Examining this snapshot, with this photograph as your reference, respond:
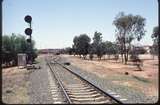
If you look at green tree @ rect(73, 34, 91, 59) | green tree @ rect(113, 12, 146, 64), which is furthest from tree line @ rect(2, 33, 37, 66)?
green tree @ rect(73, 34, 91, 59)

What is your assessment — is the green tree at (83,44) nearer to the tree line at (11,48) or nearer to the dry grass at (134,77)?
the tree line at (11,48)

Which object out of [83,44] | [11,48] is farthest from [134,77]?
[83,44]

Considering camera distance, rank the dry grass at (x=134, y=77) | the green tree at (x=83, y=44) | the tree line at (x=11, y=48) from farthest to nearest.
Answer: the green tree at (x=83, y=44) → the tree line at (x=11, y=48) → the dry grass at (x=134, y=77)

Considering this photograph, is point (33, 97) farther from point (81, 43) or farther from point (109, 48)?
point (81, 43)

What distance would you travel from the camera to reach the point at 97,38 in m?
99.4

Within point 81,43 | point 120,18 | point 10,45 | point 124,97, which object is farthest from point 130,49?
point 124,97

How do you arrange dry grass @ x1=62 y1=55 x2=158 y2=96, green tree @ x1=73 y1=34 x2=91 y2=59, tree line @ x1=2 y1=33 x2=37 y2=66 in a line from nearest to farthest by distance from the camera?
dry grass @ x1=62 y1=55 x2=158 y2=96 < tree line @ x1=2 y1=33 x2=37 y2=66 < green tree @ x1=73 y1=34 x2=91 y2=59

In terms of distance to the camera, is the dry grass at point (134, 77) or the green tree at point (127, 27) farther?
the green tree at point (127, 27)

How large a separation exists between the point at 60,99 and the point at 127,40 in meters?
56.6

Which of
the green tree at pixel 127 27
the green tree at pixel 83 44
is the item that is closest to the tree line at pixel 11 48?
the green tree at pixel 127 27

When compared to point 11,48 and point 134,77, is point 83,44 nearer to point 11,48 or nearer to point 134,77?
point 11,48

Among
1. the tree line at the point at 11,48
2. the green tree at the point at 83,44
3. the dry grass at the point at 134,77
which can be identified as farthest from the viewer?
the green tree at the point at 83,44

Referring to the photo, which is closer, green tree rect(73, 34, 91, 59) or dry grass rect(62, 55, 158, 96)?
dry grass rect(62, 55, 158, 96)

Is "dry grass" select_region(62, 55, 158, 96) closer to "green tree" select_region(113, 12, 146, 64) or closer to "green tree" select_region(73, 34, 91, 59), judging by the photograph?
"green tree" select_region(113, 12, 146, 64)
